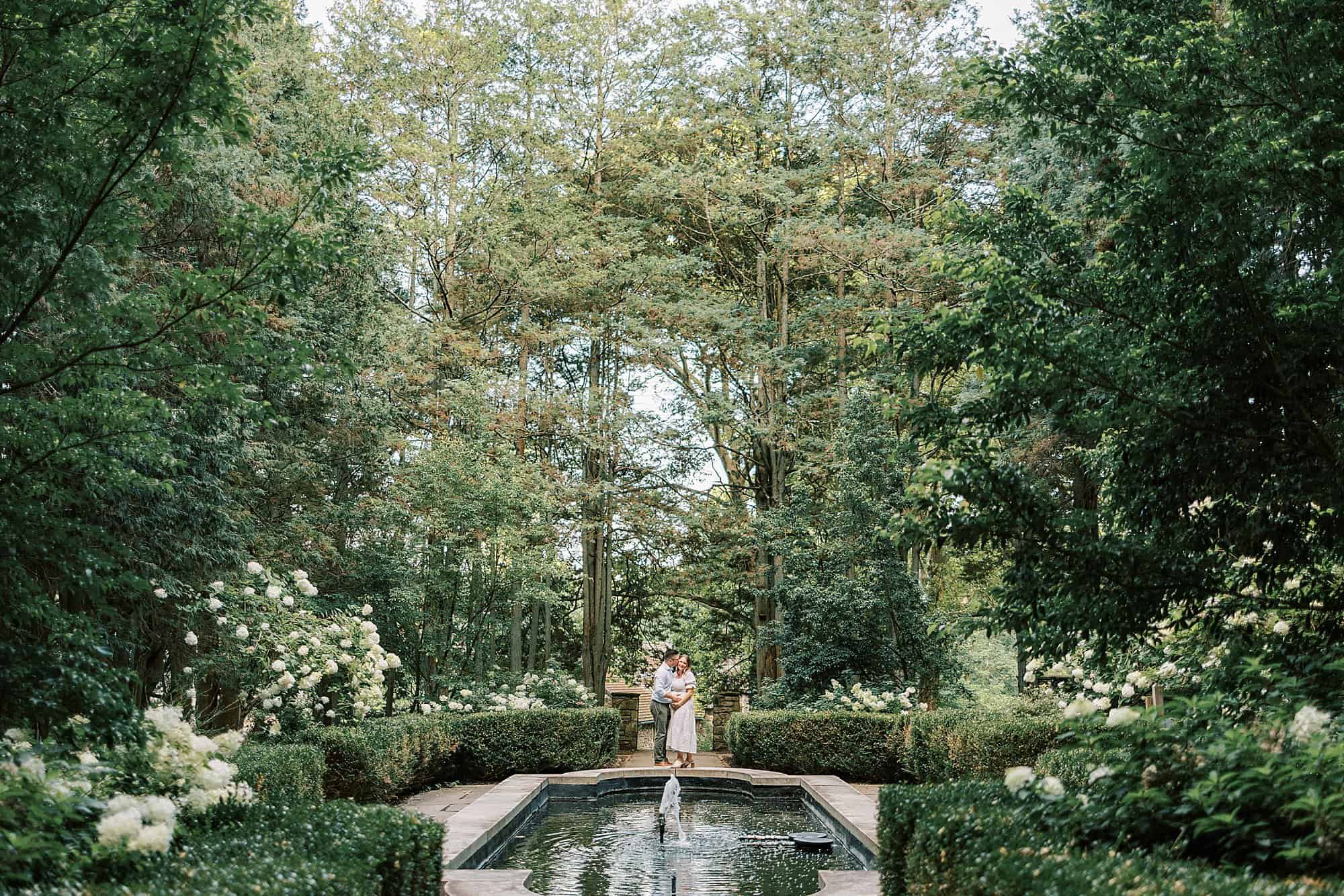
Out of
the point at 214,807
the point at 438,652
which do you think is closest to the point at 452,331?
the point at 438,652

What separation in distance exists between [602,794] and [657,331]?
986 centimetres

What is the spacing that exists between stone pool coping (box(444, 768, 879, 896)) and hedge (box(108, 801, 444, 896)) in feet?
2.30

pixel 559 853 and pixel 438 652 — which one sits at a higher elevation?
pixel 438 652

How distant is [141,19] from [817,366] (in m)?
16.5

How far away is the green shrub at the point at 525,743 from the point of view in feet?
40.4

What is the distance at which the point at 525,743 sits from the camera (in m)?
12.7

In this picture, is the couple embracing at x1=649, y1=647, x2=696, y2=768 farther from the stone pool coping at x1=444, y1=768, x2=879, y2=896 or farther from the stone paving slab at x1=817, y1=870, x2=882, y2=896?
the stone paving slab at x1=817, y1=870, x2=882, y2=896

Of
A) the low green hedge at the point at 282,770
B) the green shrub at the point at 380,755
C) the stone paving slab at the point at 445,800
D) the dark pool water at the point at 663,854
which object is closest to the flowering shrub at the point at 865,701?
the dark pool water at the point at 663,854

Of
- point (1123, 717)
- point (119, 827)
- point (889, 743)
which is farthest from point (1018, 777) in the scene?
point (889, 743)

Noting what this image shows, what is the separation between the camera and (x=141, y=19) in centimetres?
496

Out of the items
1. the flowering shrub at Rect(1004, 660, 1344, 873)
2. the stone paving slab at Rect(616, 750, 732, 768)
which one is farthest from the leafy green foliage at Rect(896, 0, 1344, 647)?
the stone paving slab at Rect(616, 750, 732, 768)

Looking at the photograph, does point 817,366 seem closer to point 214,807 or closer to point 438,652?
point 438,652

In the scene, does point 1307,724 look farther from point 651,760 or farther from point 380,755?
point 651,760

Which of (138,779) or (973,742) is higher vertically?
(138,779)
